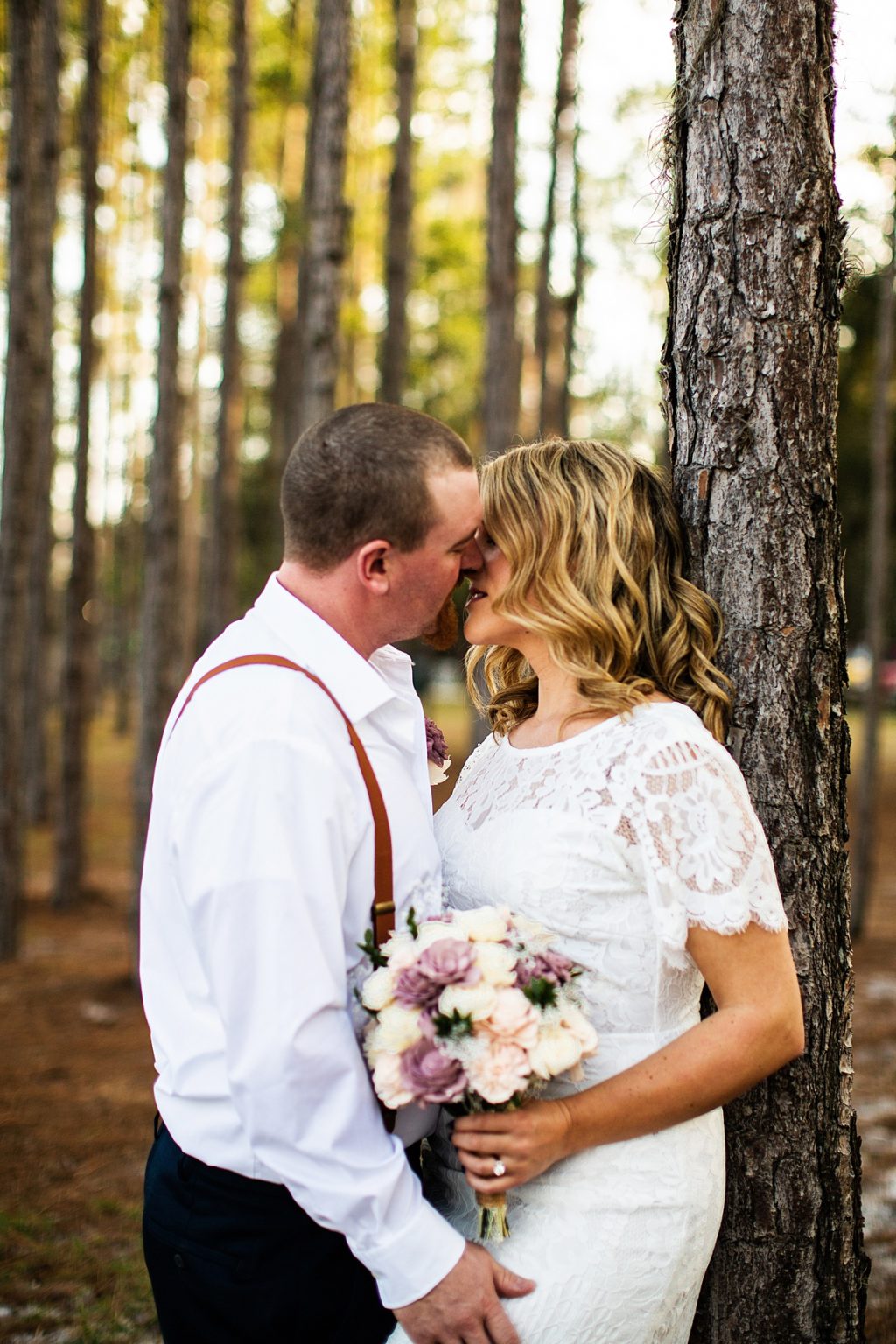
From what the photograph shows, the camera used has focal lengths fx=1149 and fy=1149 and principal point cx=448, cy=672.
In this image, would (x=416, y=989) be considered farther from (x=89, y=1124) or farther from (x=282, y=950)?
(x=89, y=1124)

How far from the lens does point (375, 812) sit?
86.4 inches

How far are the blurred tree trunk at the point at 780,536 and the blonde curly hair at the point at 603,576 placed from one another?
4.4 inches

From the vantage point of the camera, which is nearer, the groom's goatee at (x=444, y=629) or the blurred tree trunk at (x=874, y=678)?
the groom's goatee at (x=444, y=629)

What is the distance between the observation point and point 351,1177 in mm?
2002

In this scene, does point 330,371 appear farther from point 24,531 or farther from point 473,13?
point 473,13

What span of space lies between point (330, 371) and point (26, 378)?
10.6ft

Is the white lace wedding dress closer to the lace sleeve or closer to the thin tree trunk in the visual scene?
the lace sleeve

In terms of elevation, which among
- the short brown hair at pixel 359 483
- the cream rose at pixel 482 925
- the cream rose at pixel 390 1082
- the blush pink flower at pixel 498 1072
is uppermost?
the short brown hair at pixel 359 483

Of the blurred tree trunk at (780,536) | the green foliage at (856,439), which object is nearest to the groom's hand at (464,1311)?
the blurred tree trunk at (780,536)

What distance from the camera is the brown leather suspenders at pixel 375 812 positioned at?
220cm

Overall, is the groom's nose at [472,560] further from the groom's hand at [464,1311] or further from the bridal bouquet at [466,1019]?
the groom's hand at [464,1311]

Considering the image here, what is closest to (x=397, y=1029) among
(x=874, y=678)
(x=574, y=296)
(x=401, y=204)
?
(x=874, y=678)

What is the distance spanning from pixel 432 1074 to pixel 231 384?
11103 millimetres

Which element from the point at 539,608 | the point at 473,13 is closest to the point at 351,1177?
the point at 539,608
